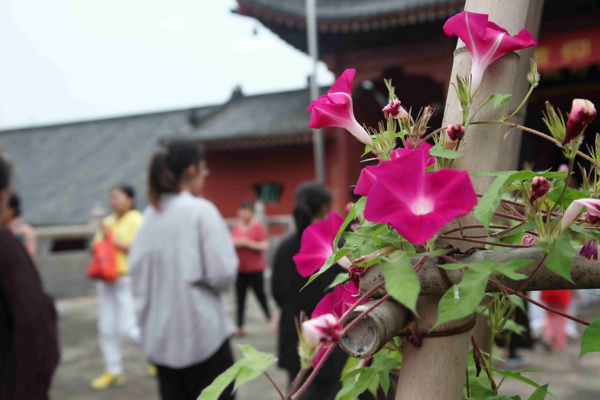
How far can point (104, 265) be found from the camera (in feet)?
13.4

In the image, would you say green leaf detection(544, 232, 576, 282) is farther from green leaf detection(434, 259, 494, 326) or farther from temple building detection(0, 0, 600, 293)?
temple building detection(0, 0, 600, 293)

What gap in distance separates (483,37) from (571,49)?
243 inches

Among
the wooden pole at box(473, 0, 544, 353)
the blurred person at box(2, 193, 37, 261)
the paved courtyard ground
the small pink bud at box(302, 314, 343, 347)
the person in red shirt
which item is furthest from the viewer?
the person in red shirt

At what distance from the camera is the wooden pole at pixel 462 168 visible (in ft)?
1.91

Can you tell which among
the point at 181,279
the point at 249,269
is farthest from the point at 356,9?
the point at 181,279

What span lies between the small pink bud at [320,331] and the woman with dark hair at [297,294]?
1595mm

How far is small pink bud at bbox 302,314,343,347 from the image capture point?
1.43ft

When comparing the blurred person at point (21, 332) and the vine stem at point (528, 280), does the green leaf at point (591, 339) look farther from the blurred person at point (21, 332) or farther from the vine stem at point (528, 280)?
the blurred person at point (21, 332)

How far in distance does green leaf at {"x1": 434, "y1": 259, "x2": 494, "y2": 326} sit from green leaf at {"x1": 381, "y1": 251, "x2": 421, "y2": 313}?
0.04m

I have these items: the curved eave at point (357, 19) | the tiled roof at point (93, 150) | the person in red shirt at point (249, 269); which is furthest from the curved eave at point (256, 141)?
the person in red shirt at point (249, 269)

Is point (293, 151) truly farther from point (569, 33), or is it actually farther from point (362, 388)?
point (362, 388)

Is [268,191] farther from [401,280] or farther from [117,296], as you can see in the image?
[401,280]

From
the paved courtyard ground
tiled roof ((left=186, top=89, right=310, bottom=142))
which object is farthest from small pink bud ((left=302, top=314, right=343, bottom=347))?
tiled roof ((left=186, top=89, right=310, bottom=142))

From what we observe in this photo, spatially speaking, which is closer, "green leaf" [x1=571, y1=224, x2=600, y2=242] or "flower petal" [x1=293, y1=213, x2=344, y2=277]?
"green leaf" [x1=571, y1=224, x2=600, y2=242]
